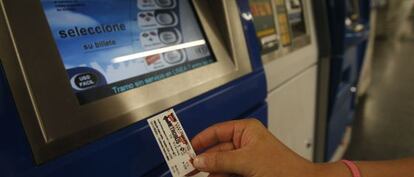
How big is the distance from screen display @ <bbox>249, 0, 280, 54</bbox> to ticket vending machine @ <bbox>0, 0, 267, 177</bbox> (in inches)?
12.2

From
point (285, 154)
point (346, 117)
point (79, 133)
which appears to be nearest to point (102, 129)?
point (79, 133)

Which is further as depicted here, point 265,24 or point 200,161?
point 265,24

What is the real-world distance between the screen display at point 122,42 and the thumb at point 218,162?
0.19 metres

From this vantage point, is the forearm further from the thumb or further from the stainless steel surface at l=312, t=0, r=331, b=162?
the stainless steel surface at l=312, t=0, r=331, b=162

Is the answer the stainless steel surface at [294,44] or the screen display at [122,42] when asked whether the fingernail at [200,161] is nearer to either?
the screen display at [122,42]

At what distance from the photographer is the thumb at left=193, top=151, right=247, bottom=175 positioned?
60cm

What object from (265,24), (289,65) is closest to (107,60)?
(265,24)

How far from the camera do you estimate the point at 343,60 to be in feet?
6.82

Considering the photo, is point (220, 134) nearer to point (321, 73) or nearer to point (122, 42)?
point (122, 42)

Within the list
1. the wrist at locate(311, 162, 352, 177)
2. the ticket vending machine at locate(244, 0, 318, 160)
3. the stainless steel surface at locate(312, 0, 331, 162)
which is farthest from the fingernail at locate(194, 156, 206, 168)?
the stainless steel surface at locate(312, 0, 331, 162)

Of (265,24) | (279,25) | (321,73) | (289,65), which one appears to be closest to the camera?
(265,24)

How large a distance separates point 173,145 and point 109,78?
17cm

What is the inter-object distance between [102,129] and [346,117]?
2370 mm

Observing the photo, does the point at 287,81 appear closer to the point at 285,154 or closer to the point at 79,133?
the point at 285,154
